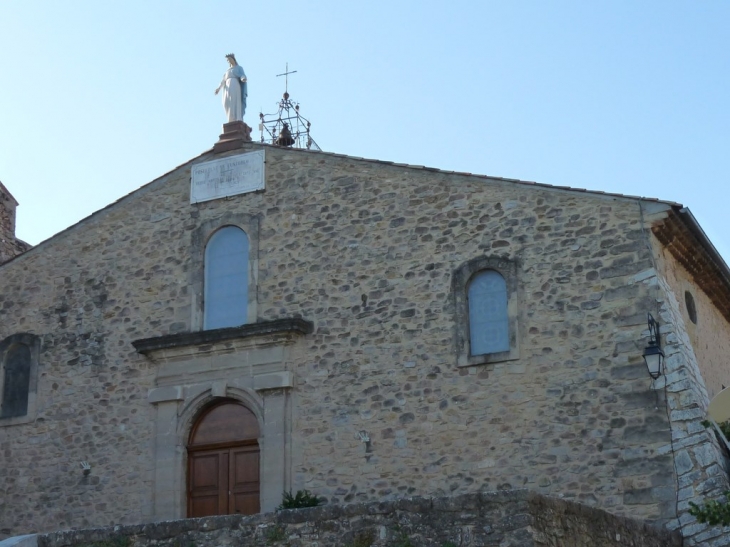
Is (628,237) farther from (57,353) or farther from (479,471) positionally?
(57,353)

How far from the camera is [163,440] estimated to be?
55.2ft

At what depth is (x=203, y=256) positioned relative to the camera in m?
17.7

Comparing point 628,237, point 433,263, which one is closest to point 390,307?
point 433,263

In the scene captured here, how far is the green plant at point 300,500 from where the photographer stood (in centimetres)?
1538

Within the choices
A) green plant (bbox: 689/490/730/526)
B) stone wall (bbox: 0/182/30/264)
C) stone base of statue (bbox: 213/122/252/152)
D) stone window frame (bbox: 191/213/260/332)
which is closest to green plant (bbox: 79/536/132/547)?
stone window frame (bbox: 191/213/260/332)

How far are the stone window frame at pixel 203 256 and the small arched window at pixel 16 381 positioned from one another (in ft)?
9.79

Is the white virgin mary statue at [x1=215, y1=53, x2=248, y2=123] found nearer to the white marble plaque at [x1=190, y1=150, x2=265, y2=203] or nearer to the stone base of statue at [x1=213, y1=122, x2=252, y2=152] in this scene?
the stone base of statue at [x1=213, y1=122, x2=252, y2=152]

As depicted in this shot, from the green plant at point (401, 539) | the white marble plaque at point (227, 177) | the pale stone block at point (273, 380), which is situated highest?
the white marble plaque at point (227, 177)

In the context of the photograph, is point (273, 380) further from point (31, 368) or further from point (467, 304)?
point (31, 368)

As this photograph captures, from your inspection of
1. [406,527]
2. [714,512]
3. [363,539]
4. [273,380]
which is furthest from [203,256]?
[714,512]

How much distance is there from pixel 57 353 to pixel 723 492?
988cm

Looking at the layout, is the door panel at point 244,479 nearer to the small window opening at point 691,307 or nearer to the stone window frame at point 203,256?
the stone window frame at point 203,256

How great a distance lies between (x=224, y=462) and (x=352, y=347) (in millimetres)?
2441

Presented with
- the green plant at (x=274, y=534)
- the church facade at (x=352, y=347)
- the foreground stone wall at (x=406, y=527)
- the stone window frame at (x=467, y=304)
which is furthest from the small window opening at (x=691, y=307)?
the green plant at (x=274, y=534)
